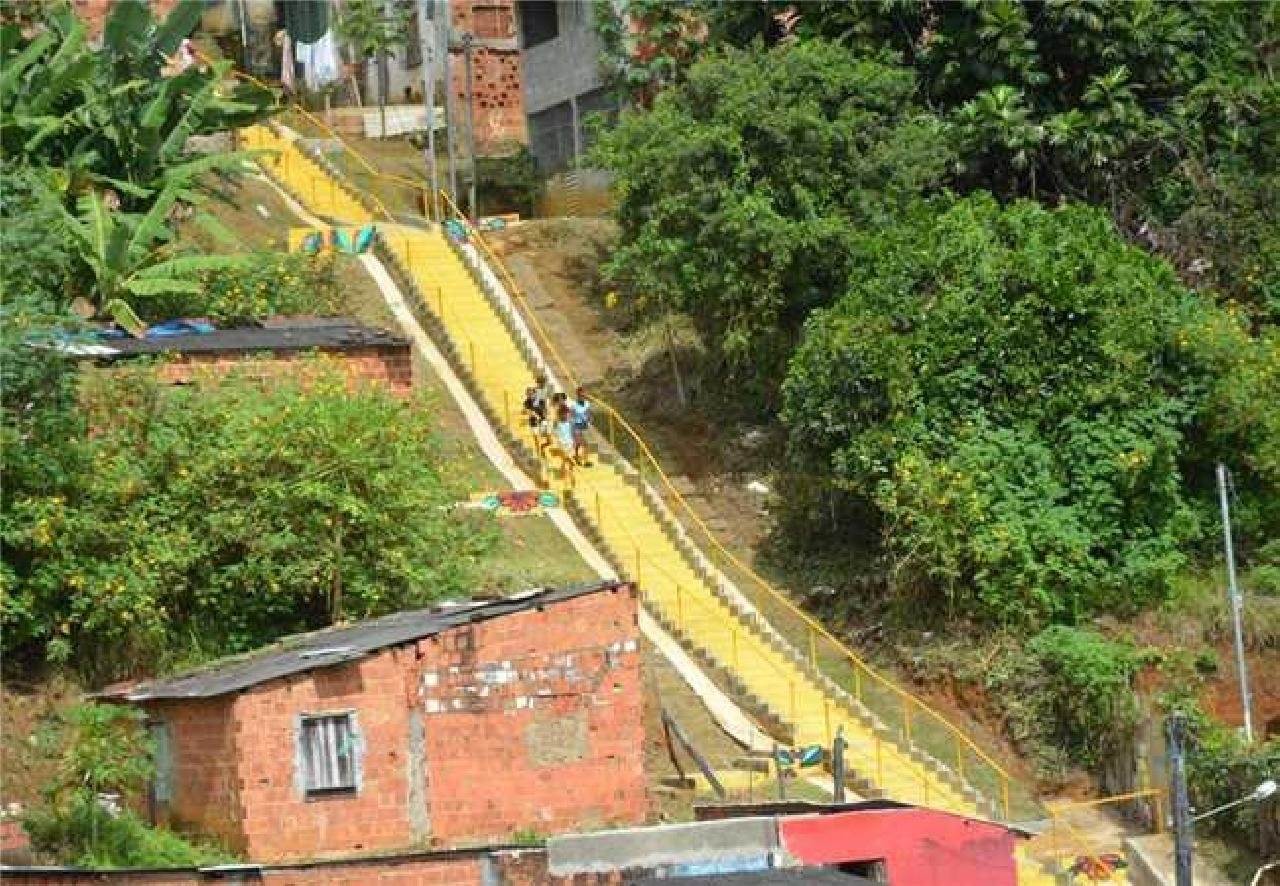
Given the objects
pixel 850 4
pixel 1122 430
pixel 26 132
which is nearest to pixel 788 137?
pixel 850 4

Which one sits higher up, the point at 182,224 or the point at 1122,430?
the point at 182,224

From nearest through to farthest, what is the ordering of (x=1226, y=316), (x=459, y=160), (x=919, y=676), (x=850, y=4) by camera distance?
(x=919, y=676) < (x=1226, y=316) < (x=850, y=4) < (x=459, y=160)

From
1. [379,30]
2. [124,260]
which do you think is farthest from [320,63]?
[124,260]

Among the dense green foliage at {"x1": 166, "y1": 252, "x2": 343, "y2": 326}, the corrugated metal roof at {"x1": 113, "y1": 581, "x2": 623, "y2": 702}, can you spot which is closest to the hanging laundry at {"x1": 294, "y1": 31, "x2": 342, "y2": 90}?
the dense green foliage at {"x1": 166, "y1": 252, "x2": 343, "y2": 326}

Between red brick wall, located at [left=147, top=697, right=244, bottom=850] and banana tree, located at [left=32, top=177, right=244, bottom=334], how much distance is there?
1236 centimetres

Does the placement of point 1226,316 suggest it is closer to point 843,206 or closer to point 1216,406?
point 1216,406

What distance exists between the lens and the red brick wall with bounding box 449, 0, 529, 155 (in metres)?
67.1

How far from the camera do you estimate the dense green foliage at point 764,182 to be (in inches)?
1801

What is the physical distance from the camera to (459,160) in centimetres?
6400

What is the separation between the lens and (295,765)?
31.1 metres

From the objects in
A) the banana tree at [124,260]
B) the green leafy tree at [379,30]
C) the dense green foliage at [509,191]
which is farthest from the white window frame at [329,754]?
the green leafy tree at [379,30]

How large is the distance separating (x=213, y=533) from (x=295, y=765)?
626 cm

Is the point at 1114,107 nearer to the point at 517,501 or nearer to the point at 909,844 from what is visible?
the point at 517,501

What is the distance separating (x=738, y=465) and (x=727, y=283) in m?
3.06
